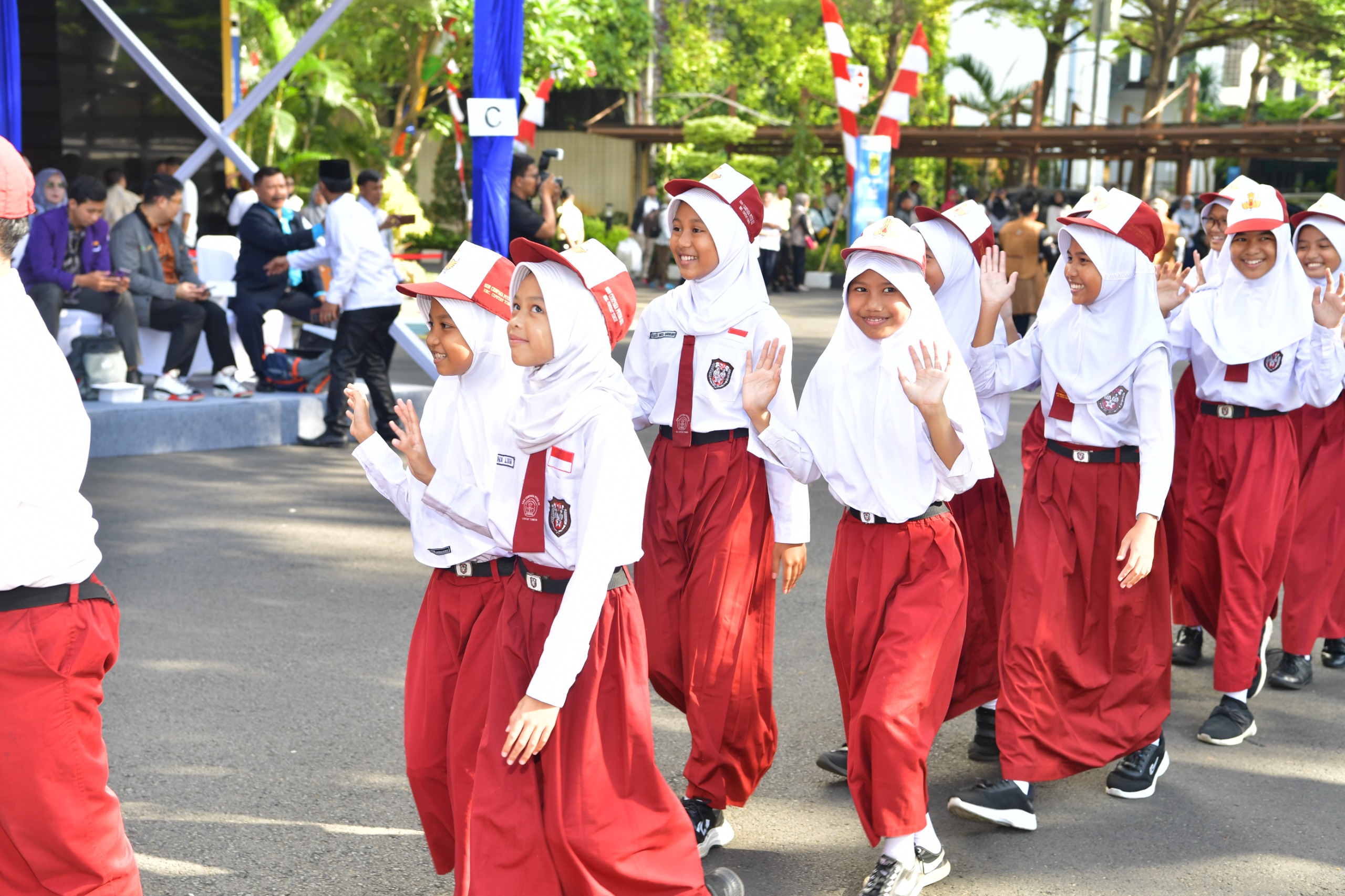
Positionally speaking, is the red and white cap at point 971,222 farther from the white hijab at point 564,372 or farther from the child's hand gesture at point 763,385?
the white hijab at point 564,372

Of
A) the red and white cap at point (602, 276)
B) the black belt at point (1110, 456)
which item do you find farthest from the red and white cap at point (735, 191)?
the black belt at point (1110, 456)

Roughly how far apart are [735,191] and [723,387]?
63cm

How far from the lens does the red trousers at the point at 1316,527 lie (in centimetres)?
554

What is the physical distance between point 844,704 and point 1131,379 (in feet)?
4.57

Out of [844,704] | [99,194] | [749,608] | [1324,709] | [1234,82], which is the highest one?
[1234,82]

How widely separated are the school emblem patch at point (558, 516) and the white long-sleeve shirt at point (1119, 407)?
1959mm

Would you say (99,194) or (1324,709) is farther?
(99,194)

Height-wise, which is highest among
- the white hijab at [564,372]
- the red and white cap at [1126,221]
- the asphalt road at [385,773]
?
the red and white cap at [1126,221]

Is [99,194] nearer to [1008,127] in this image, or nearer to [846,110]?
[846,110]

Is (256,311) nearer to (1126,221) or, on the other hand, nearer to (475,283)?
(475,283)

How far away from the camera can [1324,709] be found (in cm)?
536

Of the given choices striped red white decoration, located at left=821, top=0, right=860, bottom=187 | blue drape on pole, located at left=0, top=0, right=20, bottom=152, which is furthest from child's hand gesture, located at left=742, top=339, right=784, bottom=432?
striped red white decoration, located at left=821, top=0, right=860, bottom=187

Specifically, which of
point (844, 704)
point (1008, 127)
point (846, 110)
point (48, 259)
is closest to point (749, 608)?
point (844, 704)

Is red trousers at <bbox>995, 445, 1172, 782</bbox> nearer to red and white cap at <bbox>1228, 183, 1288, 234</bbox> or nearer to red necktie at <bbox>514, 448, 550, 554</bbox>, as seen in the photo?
red and white cap at <bbox>1228, 183, 1288, 234</bbox>
